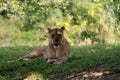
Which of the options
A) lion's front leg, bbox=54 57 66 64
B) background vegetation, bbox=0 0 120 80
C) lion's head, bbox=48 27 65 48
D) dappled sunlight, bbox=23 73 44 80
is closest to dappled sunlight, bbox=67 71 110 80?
background vegetation, bbox=0 0 120 80

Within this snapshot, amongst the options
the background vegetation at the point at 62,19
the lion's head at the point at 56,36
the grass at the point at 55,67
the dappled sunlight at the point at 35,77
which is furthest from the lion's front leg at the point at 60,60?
the background vegetation at the point at 62,19

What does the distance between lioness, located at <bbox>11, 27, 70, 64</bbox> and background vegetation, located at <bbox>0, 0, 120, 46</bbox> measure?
1.64m

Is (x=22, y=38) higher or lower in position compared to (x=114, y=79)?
lower

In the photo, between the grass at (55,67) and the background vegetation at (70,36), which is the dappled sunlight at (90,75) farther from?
the grass at (55,67)

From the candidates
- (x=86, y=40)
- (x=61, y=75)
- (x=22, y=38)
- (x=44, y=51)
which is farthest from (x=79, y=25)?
A: (x=61, y=75)

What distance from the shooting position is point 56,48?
9.16 m

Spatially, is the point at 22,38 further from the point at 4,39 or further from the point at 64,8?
the point at 64,8

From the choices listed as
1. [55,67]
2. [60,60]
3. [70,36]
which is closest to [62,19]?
[70,36]

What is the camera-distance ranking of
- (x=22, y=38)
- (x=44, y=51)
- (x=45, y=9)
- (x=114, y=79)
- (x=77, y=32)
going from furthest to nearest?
(x=22, y=38)
(x=77, y=32)
(x=45, y=9)
(x=44, y=51)
(x=114, y=79)

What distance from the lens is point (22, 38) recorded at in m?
28.6

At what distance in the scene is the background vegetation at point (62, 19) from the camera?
49.1 ft

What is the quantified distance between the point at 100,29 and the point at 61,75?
1368 cm

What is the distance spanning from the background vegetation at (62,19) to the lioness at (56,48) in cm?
164

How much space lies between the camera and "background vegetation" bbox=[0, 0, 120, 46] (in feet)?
49.1
